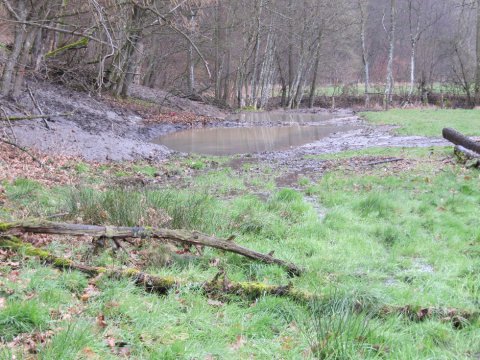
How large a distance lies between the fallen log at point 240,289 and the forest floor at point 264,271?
0.02 m

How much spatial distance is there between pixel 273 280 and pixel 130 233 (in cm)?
164

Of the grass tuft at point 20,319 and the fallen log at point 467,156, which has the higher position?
Result: the fallen log at point 467,156

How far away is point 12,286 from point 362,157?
467 inches

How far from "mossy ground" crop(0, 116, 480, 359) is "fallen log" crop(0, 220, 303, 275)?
0.15 m

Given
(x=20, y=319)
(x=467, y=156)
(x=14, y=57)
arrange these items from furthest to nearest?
(x=14, y=57) < (x=467, y=156) < (x=20, y=319)

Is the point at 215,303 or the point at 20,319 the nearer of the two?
the point at 20,319

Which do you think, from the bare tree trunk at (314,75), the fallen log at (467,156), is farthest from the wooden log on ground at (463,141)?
the bare tree trunk at (314,75)

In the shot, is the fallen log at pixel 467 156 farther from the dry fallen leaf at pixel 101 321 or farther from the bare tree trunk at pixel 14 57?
the bare tree trunk at pixel 14 57

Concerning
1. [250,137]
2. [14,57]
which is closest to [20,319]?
[14,57]

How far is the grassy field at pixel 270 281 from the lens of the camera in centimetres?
343

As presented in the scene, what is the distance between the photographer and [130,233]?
Result: 16.5ft

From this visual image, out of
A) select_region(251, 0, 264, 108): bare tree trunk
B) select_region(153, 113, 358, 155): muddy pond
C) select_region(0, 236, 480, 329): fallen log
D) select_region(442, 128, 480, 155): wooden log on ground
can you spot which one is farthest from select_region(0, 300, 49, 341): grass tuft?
select_region(251, 0, 264, 108): bare tree trunk

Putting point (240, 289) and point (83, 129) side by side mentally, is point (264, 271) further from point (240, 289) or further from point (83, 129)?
point (83, 129)

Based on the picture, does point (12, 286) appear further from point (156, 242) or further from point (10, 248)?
point (156, 242)
